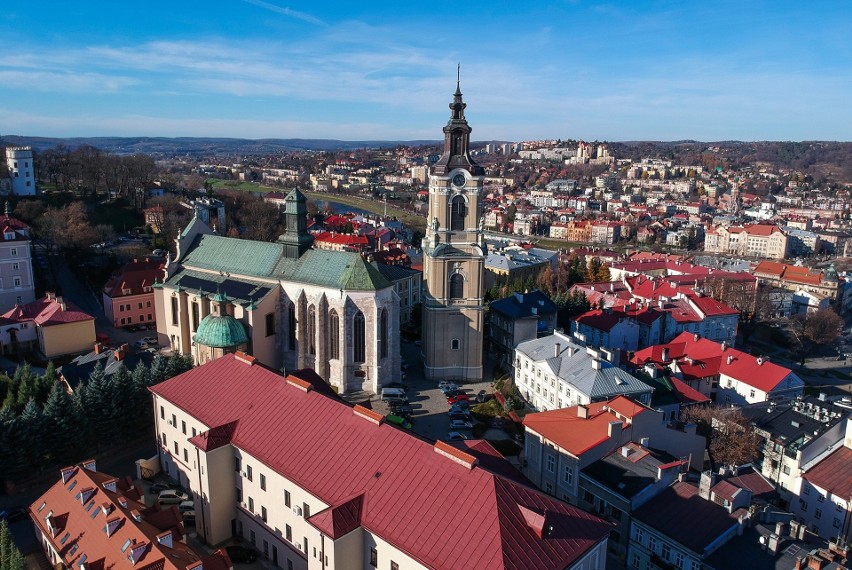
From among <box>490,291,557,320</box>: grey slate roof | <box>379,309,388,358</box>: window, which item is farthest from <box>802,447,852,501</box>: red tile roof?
<box>379,309,388,358</box>: window

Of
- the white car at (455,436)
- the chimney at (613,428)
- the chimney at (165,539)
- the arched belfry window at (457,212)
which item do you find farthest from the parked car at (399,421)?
the chimney at (165,539)

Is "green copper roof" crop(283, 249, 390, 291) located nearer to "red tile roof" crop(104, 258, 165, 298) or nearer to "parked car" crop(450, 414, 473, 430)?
"parked car" crop(450, 414, 473, 430)

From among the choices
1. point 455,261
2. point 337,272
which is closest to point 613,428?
point 455,261

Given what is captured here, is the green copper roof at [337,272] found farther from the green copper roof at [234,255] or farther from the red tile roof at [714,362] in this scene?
the red tile roof at [714,362]

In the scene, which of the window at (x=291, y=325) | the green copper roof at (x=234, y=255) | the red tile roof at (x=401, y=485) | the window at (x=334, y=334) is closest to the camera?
the red tile roof at (x=401, y=485)

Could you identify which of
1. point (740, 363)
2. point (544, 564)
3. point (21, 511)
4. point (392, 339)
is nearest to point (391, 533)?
point (544, 564)

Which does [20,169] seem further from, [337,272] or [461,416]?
[461,416]

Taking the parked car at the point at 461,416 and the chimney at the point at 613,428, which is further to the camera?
the parked car at the point at 461,416

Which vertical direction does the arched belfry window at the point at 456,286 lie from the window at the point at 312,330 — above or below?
above
